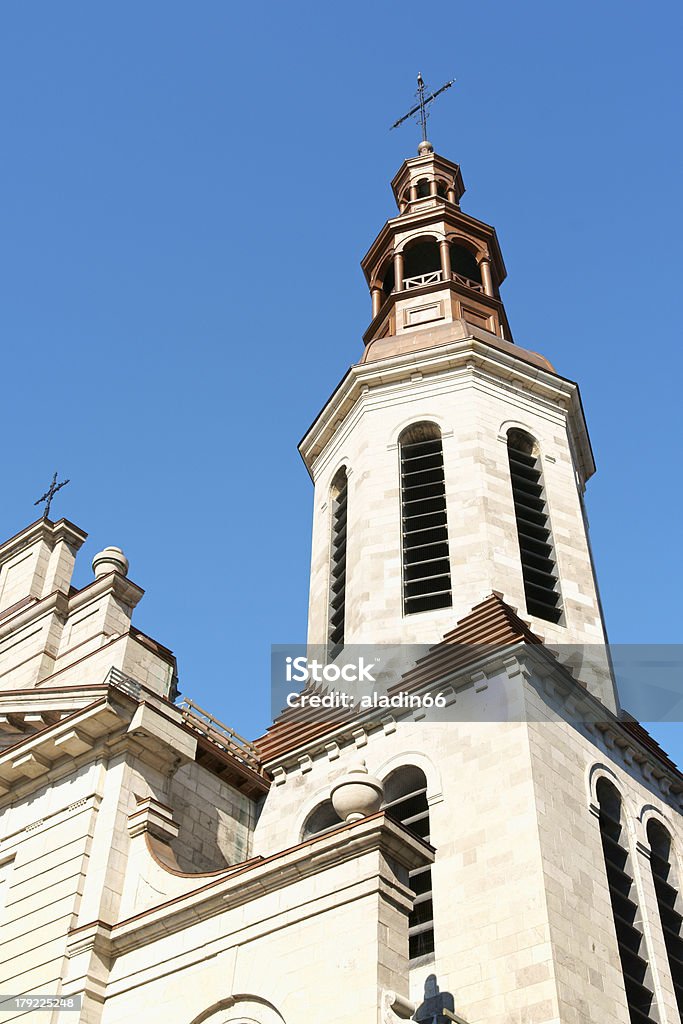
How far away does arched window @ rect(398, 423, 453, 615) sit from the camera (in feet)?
84.0

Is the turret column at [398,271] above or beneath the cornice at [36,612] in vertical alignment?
above

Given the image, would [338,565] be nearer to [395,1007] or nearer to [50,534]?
[50,534]

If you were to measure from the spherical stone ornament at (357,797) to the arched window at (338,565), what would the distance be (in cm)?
1025

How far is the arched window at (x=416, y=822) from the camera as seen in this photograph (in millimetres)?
19344

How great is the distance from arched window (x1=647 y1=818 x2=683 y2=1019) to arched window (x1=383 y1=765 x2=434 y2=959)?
159 inches

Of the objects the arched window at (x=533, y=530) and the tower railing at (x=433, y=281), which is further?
the tower railing at (x=433, y=281)

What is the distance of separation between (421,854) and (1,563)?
613 inches

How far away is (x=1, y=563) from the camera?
93.7ft

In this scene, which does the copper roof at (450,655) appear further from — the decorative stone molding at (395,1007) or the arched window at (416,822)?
the decorative stone molding at (395,1007)

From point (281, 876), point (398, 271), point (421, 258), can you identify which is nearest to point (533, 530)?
point (398, 271)

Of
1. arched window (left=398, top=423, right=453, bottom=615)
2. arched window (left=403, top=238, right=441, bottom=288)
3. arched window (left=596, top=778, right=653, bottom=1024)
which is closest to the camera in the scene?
arched window (left=596, top=778, right=653, bottom=1024)

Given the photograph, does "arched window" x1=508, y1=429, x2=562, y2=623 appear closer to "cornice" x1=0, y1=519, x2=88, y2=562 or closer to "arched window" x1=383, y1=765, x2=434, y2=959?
"arched window" x1=383, y1=765, x2=434, y2=959

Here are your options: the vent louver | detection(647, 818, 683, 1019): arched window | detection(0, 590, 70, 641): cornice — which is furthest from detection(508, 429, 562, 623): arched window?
detection(0, 590, 70, 641): cornice

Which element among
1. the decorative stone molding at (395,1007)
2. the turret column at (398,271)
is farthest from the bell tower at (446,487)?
the decorative stone molding at (395,1007)
